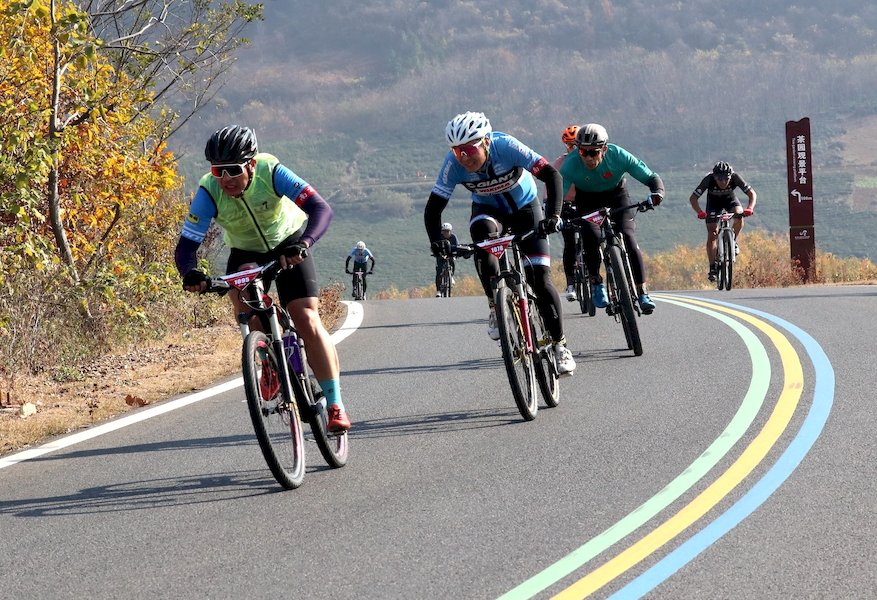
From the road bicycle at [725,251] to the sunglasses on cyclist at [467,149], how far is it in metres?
Answer: 11.9

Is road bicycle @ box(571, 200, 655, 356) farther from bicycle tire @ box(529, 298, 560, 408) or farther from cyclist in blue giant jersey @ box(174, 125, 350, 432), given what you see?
cyclist in blue giant jersey @ box(174, 125, 350, 432)

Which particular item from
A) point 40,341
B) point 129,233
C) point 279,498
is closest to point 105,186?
point 40,341

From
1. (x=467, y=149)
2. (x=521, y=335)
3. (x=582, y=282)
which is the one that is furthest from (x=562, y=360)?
(x=582, y=282)

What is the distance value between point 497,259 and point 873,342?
14.0 feet

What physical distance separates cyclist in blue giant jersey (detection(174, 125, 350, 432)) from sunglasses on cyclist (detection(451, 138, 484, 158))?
1591mm

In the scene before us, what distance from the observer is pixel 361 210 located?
16100 cm

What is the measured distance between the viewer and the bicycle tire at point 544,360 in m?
7.79

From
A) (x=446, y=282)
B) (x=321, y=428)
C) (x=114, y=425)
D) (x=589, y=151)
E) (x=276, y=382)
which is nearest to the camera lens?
(x=276, y=382)

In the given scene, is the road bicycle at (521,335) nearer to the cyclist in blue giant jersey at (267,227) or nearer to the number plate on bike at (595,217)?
the cyclist in blue giant jersey at (267,227)

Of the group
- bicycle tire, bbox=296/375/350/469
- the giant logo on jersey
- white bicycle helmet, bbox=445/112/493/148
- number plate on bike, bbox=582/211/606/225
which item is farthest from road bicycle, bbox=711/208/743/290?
bicycle tire, bbox=296/375/350/469

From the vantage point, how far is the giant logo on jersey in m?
8.12

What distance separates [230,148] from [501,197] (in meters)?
2.80

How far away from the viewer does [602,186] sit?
37.8 feet

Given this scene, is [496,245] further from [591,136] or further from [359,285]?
[359,285]
